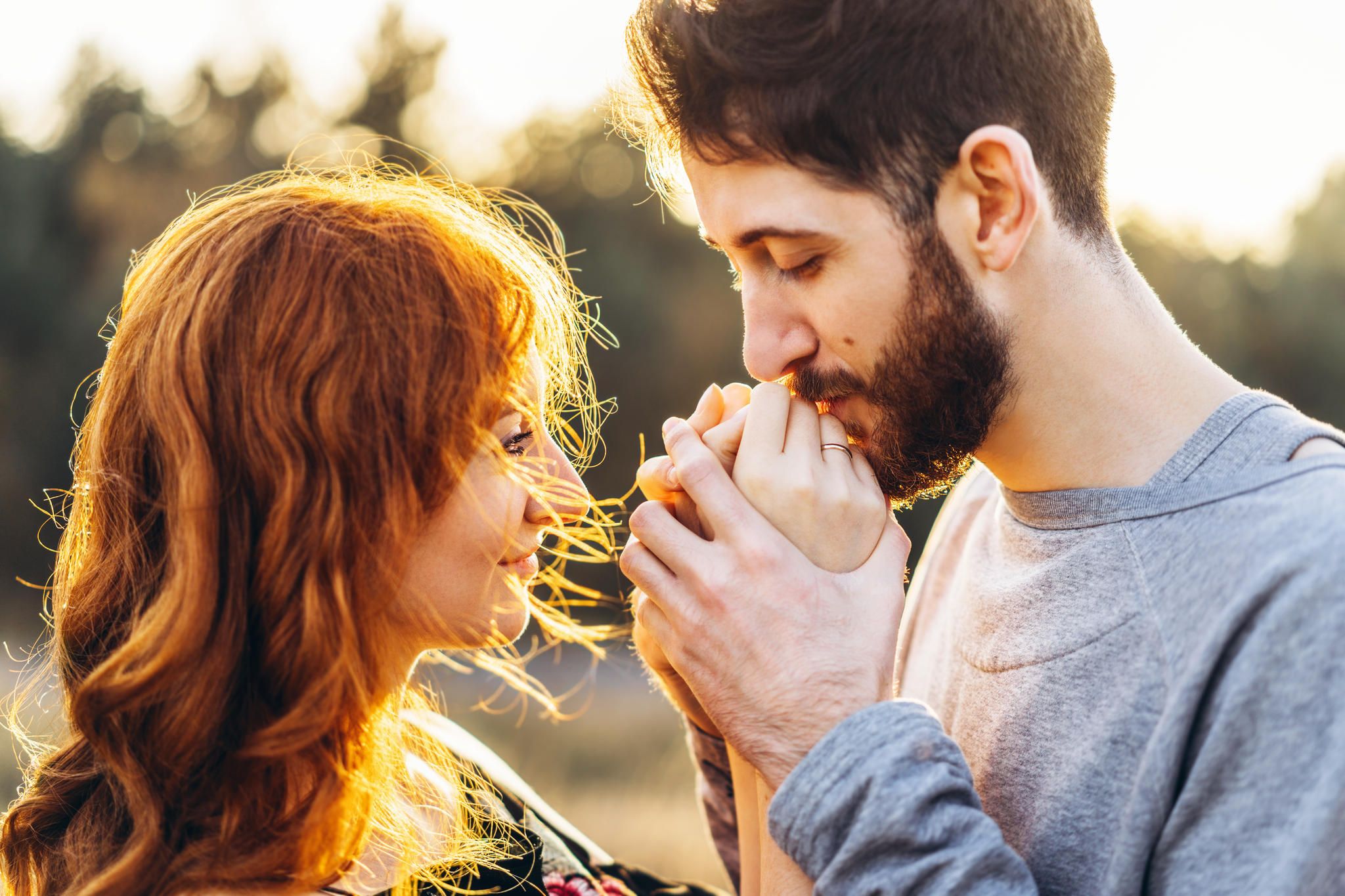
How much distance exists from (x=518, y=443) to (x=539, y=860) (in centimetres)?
99

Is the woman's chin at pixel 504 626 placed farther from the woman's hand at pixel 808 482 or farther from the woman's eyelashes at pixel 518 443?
the woman's hand at pixel 808 482

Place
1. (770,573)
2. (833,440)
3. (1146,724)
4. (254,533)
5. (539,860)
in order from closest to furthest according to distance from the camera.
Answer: (1146,724)
(254,533)
(770,573)
(833,440)
(539,860)

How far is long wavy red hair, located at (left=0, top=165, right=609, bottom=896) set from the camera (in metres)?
1.73

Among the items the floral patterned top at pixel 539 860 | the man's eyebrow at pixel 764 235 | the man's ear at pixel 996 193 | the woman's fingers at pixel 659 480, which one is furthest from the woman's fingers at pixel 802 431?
the floral patterned top at pixel 539 860

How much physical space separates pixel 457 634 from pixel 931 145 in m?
1.40

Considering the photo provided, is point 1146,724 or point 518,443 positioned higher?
point 518,443

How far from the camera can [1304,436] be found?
1.76 meters

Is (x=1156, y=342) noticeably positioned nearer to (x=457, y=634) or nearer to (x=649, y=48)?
(x=649, y=48)

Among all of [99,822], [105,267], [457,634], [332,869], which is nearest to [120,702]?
[99,822]

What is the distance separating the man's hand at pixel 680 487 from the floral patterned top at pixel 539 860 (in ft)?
1.33

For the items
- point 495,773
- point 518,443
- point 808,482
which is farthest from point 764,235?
point 495,773

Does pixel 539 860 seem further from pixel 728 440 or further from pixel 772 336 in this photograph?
pixel 772 336

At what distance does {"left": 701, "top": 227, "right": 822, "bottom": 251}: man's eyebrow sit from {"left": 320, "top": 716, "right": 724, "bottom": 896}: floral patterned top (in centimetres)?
138

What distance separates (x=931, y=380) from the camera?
2068 mm
